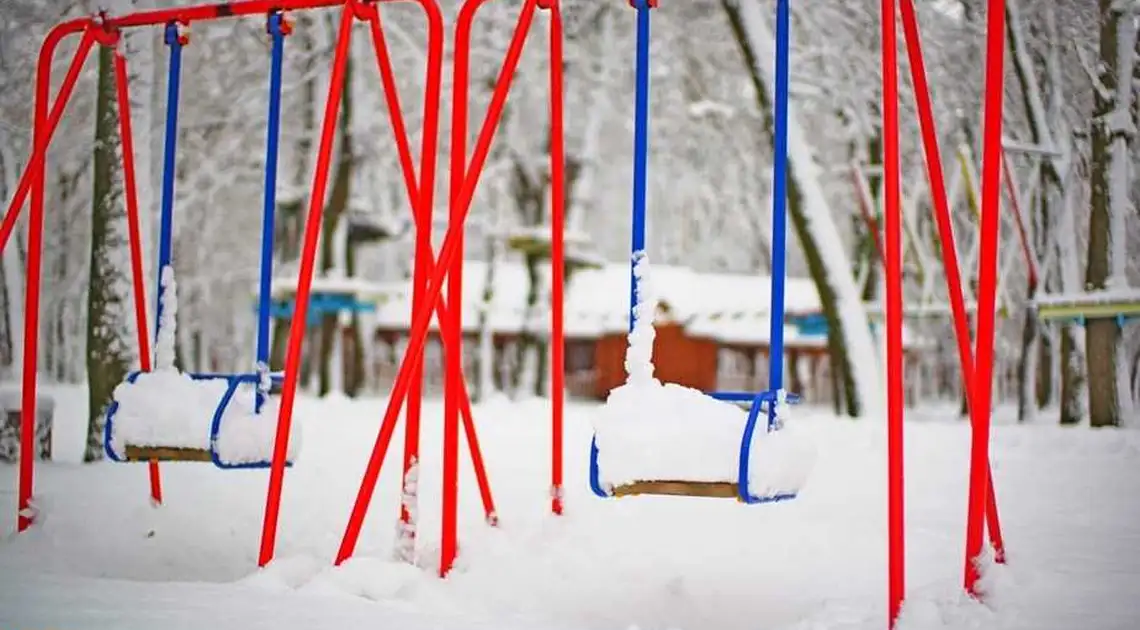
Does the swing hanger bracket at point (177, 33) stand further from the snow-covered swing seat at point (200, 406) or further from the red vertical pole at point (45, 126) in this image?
the red vertical pole at point (45, 126)

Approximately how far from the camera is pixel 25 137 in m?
11.6

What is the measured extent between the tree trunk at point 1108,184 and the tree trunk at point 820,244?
2.04 m

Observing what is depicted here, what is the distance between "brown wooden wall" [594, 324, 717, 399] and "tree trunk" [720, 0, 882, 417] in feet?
57.3

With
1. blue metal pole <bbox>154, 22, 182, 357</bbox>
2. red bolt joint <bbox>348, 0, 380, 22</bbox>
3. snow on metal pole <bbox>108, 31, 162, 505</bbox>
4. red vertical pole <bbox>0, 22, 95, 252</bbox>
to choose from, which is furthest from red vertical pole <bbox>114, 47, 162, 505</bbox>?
red bolt joint <bbox>348, 0, 380, 22</bbox>

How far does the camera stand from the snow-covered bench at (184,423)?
4.73m

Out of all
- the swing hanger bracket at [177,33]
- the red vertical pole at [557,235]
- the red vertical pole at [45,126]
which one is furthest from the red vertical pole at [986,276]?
the red vertical pole at [45,126]

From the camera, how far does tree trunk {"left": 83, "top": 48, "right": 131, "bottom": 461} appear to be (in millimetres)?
7473

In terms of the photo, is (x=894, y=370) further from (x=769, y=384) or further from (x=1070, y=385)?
(x=1070, y=385)

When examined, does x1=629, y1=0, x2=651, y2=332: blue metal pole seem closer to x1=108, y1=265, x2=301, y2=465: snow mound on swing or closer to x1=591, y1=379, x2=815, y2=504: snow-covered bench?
x1=591, y1=379, x2=815, y2=504: snow-covered bench

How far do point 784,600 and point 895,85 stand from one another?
2153 mm

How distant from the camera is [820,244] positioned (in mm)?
9625

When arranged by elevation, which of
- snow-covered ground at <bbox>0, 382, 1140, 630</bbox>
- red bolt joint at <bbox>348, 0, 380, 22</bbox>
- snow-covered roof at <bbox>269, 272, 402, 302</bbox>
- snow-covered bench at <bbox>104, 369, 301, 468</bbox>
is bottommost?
snow-covered ground at <bbox>0, 382, 1140, 630</bbox>

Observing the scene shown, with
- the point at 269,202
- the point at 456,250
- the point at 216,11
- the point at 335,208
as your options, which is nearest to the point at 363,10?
the point at 216,11

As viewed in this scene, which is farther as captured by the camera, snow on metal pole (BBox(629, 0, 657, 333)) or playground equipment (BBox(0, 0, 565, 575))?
playground equipment (BBox(0, 0, 565, 575))
